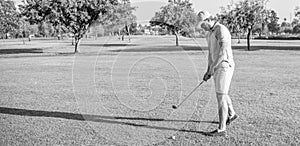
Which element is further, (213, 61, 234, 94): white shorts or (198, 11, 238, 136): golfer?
(213, 61, 234, 94): white shorts

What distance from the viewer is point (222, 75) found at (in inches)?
231

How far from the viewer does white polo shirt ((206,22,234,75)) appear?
5.66 m

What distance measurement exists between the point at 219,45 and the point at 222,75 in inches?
22.1

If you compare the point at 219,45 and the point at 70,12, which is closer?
the point at 219,45

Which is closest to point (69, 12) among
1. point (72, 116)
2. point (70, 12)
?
point (70, 12)

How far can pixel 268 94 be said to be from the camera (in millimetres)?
10523

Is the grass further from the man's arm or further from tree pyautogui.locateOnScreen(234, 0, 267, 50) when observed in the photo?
tree pyautogui.locateOnScreen(234, 0, 267, 50)

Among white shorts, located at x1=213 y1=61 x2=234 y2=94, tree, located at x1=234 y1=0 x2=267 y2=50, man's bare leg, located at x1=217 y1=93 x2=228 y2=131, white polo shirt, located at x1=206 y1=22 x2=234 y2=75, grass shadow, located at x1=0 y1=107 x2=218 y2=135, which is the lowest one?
grass shadow, located at x1=0 y1=107 x2=218 y2=135

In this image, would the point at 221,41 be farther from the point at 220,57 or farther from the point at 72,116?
the point at 72,116

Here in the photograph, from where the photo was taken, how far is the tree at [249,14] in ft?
123

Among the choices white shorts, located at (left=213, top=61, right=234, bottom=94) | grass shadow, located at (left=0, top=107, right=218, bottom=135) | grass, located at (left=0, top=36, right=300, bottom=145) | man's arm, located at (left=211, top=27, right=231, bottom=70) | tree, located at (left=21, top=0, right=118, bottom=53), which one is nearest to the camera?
man's arm, located at (left=211, top=27, right=231, bottom=70)

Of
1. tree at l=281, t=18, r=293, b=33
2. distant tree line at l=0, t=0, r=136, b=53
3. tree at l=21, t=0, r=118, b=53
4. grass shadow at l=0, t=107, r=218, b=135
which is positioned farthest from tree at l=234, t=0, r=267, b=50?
tree at l=281, t=18, r=293, b=33

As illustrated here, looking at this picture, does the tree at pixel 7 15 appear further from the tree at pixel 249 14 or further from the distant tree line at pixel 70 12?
the tree at pixel 249 14

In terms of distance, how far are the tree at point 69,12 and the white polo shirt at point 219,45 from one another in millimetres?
29422
